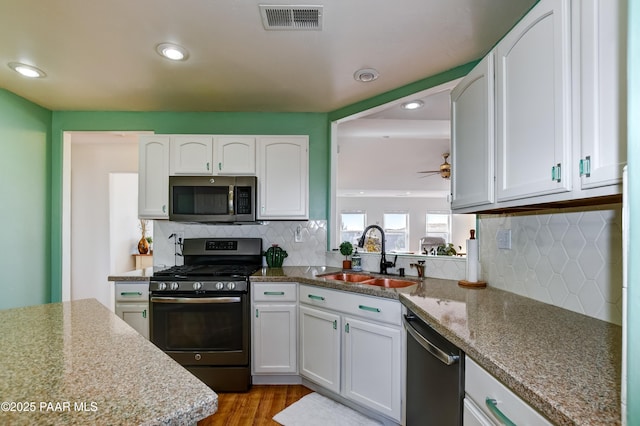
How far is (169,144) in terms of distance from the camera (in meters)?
2.90

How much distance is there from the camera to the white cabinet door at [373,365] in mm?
1918

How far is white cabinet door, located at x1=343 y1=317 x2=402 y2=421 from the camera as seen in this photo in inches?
75.5

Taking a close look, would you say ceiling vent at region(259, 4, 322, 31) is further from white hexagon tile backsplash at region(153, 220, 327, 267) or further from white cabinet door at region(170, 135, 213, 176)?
white hexagon tile backsplash at region(153, 220, 327, 267)

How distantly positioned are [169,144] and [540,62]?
9.11 ft

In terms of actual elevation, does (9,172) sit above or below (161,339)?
above

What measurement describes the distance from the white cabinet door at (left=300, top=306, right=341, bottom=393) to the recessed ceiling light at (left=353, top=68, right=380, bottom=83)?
1.76 m

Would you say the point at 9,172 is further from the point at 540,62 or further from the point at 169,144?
the point at 540,62

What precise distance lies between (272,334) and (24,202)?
8.26ft

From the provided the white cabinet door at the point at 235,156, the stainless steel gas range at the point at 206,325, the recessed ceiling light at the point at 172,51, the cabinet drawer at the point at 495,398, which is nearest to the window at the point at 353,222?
the white cabinet door at the point at 235,156

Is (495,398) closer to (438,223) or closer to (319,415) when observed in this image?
(319,415)

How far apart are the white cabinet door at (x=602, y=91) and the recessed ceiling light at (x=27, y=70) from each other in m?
3.14

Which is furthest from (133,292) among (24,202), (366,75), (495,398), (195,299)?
(495,398)

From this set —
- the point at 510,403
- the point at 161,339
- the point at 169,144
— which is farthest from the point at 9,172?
the point at 510,403

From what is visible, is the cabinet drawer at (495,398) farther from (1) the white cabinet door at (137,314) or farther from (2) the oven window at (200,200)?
(1) the white cabinet door at (137,314)
